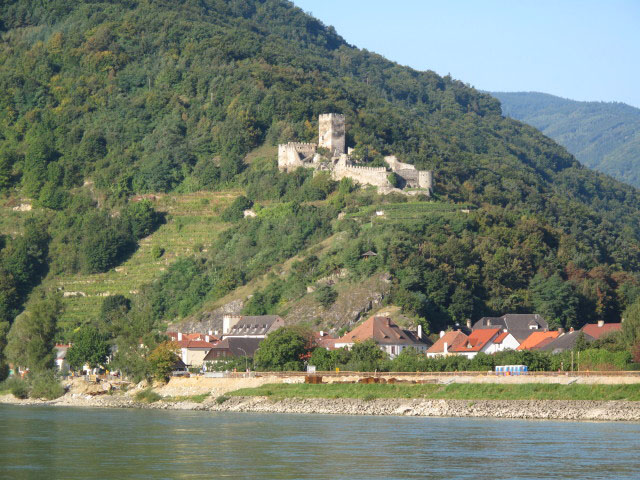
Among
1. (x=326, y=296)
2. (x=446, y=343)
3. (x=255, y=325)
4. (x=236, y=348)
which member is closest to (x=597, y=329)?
(x=446, y=343)

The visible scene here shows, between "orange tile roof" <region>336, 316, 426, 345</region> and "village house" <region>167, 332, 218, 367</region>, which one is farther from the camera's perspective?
"village house" <region>167, 332, 218, 367</region>

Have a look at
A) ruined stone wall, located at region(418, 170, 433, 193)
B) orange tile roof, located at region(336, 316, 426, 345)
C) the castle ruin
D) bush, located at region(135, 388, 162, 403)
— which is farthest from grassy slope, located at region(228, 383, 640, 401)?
ruined stone wall, located at region(418, 170, 433, 193)

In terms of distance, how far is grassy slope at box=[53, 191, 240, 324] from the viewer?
131 metres

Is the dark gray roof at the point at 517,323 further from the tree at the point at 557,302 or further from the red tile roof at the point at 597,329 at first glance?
the red tile roof at the point at 597,329

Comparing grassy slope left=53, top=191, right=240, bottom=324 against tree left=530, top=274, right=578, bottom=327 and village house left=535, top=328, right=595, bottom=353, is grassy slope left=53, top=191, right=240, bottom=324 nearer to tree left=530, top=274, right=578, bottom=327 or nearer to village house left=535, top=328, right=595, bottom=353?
tree left=530, top=274, right=578, bottom=327

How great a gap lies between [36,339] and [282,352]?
79.2 feet

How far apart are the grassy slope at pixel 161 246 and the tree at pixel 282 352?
41.4 m

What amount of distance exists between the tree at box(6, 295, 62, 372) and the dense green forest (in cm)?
111

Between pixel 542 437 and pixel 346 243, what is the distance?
62.3m

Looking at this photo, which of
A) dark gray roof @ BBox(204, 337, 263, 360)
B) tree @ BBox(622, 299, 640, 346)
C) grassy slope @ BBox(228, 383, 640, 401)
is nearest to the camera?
grassy slope @ BBox(228, 383, 640, 401)

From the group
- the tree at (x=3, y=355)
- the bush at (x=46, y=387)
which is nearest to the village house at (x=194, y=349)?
the bush at (x=46, y=387)

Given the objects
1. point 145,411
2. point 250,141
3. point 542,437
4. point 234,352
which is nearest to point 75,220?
point 250,141

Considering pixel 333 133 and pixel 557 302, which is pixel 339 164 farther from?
pixel 557 302

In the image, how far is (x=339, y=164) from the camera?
134m
